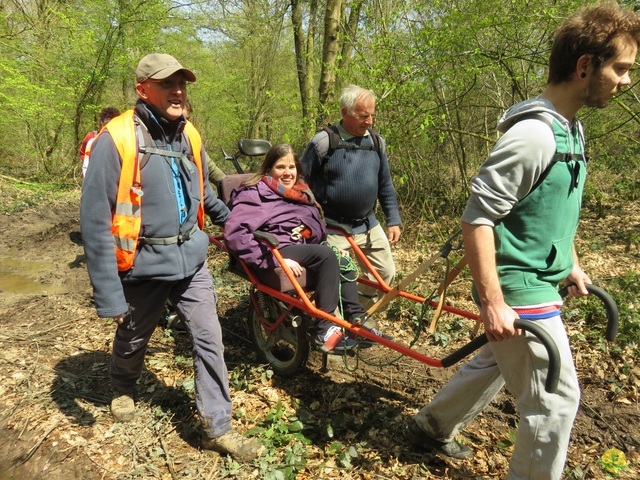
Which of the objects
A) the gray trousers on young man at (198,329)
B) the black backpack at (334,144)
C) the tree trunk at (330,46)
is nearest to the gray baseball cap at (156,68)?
the gray trousers on young man at (198,329)

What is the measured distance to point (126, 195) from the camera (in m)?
2.50

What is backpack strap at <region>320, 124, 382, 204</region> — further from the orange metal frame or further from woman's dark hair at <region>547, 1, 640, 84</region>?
woman's dark hair at <region>547, 1, 640, 84</region>

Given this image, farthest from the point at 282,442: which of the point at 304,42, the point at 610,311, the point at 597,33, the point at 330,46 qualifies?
the point at 304,42

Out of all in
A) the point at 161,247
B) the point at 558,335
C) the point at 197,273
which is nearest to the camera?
the point at 558,335

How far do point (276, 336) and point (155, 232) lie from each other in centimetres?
163

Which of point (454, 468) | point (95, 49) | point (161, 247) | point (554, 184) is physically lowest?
point (454, 468)

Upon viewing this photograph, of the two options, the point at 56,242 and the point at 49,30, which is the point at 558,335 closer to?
the point at 56,242

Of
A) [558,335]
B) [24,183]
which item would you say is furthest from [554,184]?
[24,183]

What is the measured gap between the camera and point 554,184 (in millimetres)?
1797

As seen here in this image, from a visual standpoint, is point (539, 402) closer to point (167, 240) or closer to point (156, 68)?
point (167, 240)

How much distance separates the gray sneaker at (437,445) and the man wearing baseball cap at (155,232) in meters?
0.99

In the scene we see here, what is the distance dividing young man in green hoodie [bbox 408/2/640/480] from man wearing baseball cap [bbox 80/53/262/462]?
169 cm

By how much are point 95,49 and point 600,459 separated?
14445 mm

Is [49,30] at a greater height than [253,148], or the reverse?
[49,30]
